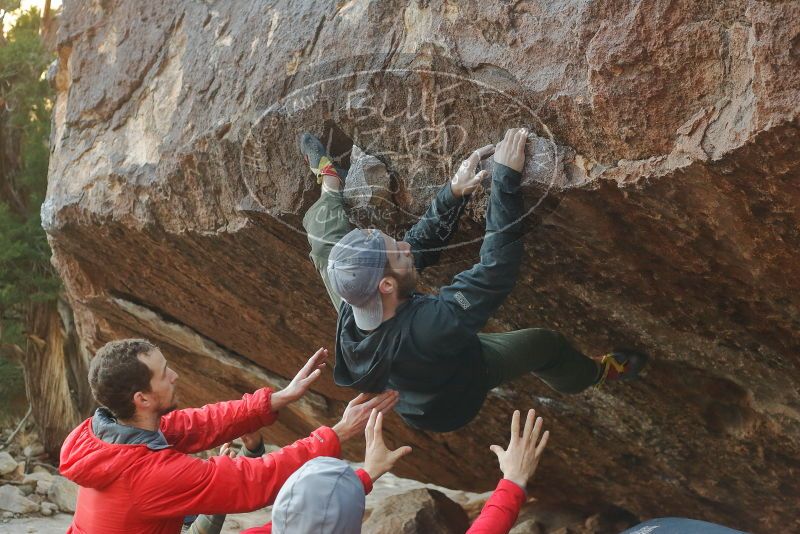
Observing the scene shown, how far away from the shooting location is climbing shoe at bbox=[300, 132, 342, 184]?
12.3 ft

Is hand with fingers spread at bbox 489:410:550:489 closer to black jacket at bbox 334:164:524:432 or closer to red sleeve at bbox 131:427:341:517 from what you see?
black jacket at bbox 334:164:524:432

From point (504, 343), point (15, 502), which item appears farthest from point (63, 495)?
point (504, 343)

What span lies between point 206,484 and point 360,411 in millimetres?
638

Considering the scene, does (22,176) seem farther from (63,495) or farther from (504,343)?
(504,343)

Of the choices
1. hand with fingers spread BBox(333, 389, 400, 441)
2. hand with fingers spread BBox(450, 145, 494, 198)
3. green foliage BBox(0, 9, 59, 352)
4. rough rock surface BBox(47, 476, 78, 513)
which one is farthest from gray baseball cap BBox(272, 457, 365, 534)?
green foliage BBox(0, 9, 59, 352)

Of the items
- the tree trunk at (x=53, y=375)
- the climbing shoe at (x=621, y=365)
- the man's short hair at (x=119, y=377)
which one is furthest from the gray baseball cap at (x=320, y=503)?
the tree trunk at (x=53, y=375)

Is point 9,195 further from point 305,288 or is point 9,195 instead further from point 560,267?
point 560,267

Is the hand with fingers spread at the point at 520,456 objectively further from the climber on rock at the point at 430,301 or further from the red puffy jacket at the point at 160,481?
the red puffy jacket at the point at 160,481

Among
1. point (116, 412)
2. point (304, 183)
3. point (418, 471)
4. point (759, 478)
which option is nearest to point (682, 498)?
point (759, 478)

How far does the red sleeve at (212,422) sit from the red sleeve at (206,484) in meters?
0.48

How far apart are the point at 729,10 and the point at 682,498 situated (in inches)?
127

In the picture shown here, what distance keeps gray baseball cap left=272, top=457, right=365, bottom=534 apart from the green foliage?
7.24 metres

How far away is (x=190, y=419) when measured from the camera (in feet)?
11.9

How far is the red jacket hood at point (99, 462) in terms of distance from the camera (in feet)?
10.0
